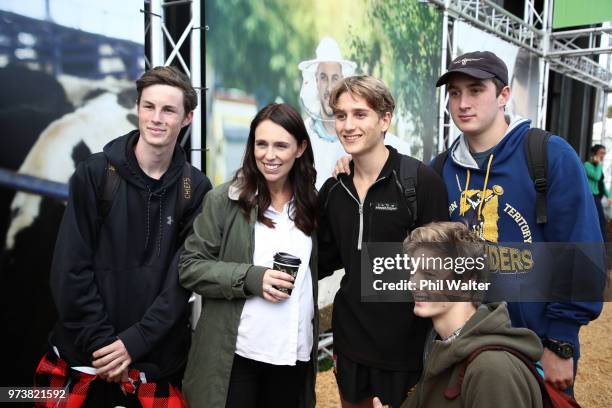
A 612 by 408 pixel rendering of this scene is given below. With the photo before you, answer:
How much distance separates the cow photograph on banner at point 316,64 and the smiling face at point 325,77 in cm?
1

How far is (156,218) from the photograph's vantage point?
2080 mm

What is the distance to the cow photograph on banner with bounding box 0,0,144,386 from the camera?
278cm

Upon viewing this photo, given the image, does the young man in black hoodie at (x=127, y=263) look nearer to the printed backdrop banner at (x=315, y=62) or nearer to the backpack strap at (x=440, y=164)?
the backpack strap at (x=440, y=164)

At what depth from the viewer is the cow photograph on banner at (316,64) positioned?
4023 mm

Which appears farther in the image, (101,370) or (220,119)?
(220,119)

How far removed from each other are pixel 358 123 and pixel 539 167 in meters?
0.79

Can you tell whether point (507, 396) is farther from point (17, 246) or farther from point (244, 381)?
point (17, 246)

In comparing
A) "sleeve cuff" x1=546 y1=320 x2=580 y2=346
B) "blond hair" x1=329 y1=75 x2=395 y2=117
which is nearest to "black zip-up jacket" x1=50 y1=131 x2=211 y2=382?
"blond hair" x1=329 y1=75 x2=395 y2=117

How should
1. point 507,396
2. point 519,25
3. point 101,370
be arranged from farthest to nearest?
point 519,25, point 101,370, point 507,396

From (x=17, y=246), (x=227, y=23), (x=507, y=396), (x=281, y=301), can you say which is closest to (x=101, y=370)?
(x=281, y=301)

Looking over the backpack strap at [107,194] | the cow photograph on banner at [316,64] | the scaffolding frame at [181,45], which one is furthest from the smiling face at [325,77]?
the backpack strap at [107,194]

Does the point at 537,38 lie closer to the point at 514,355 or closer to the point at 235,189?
the point at 235,189

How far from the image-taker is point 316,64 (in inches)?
201

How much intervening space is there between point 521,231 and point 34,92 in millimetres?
2804
